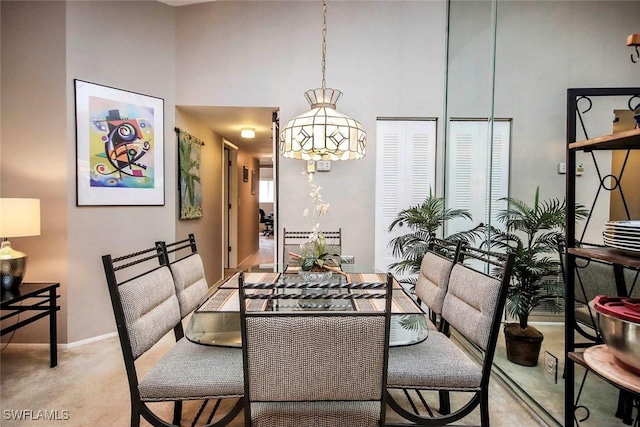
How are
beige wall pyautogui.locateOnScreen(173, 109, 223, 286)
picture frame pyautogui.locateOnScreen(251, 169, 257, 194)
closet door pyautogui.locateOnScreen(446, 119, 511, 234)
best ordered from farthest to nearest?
picture frame pyautogui.locateOnScreen(251, 169, 257, 194)
beige wall pyautogui.locateOnScreen(173, 109, 223, 286)
closet door pyautogui.locateOnScreen(446, 119, 511, 234)

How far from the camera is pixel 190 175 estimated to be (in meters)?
3.70

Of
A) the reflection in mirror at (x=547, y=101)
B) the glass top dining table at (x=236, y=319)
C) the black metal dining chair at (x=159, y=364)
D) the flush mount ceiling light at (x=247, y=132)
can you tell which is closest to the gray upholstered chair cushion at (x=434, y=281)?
the glass top dining table at (x=236, y=319)

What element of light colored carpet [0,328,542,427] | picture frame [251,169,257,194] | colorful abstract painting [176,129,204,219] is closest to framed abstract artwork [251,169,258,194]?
picture frame [251,169,257,194]

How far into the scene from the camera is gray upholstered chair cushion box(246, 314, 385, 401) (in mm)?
989

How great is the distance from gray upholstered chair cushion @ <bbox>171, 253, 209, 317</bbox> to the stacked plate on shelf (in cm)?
193

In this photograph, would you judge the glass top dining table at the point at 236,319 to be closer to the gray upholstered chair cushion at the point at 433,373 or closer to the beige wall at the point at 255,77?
the gray upholstered chair cushion at the point at 433,373

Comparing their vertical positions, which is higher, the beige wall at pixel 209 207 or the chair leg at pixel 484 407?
the beige wall at pixel 209 207

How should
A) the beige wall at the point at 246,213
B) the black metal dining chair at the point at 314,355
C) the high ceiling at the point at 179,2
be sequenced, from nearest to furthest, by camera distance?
the black metal dining chair at the point at 314,355
the high ceiling at the point at 179,2
the beige wall at the point at 246,213

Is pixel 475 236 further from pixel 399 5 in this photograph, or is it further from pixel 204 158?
pixel 204 158

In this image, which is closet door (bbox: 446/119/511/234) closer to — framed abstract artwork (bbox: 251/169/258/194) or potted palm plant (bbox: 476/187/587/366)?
potted palm plant (bbox: 476/187/587/366)

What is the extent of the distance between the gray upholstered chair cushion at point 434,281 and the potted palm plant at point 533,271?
585 mm

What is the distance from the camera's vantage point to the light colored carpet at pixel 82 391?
184 cm

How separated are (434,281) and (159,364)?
4.89 ft

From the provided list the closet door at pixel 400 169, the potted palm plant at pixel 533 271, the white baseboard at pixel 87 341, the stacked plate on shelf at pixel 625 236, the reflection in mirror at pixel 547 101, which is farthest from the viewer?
the closet door at pixel 400 169
